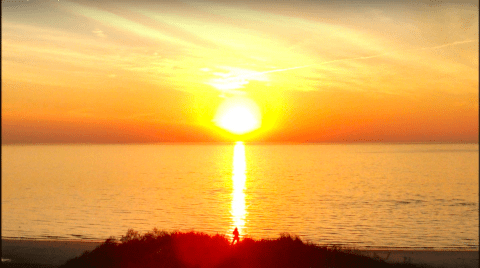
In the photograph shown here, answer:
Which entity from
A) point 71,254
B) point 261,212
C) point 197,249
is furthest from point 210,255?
point 261,212

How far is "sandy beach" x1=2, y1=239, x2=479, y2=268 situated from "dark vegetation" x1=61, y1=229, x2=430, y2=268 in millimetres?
5679

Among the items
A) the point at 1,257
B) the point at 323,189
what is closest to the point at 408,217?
the point at 323,189

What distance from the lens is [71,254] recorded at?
92.2ft

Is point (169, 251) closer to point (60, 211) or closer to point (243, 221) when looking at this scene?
point (243, 221)

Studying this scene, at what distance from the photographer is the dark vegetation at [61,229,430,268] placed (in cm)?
1847

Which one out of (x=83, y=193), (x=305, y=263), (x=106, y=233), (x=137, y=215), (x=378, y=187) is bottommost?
(x=305, y=263)

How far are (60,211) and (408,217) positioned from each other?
135ft

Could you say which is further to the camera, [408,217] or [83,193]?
[83,193]

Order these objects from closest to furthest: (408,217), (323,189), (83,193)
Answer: (408,217), (83,193), (323,189)

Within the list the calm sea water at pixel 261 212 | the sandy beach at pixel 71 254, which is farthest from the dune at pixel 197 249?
the calm sea water at pixel 261 212

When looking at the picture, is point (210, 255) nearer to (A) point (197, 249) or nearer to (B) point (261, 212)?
(A) point (197, 249)

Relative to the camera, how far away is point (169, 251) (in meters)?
19.5

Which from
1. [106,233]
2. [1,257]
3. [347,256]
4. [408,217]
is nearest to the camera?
[347,256]

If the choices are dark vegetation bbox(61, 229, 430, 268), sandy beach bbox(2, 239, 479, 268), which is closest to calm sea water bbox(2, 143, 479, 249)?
sandy beach bbox(2, 239, 479, 268)
